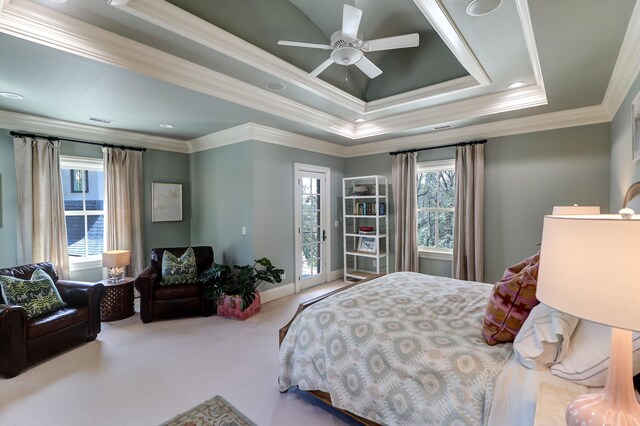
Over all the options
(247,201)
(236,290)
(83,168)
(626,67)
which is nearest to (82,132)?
(83,168)

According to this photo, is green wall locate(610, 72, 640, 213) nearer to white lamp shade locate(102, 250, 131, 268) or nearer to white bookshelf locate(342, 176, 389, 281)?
white bookshelf locate(342, 176, 389, 281)

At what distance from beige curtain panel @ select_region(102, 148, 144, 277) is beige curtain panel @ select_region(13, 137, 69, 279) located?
559mm

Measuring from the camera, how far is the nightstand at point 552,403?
1057mm

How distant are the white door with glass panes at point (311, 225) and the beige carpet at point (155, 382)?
69.3 inches

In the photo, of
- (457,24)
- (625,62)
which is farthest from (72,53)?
(625,62)

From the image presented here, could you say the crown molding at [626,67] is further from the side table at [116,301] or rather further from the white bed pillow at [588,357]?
the side table at [116,301]

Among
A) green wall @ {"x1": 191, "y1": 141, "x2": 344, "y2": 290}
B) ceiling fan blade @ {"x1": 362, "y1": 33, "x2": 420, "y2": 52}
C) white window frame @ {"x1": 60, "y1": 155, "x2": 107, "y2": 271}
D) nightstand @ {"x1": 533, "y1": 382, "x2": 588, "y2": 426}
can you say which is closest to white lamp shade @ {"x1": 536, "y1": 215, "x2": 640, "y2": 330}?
nightstand @ {"x1": 533, "y1": 382, "x2": 588, "y2": 426}

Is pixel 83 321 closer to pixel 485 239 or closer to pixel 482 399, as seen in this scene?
pixel 482 399

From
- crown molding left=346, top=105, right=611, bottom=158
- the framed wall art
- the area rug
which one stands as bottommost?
the area rug

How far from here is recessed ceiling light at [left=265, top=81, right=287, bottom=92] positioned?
3.38m

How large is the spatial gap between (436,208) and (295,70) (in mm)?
3163

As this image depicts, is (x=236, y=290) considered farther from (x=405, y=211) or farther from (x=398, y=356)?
(x=405, y=211)

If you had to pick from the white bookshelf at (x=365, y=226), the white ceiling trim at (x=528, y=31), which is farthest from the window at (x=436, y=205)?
the white ceiling trim at (x=528, y=31)

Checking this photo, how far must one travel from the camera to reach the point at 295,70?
10.6 ft
